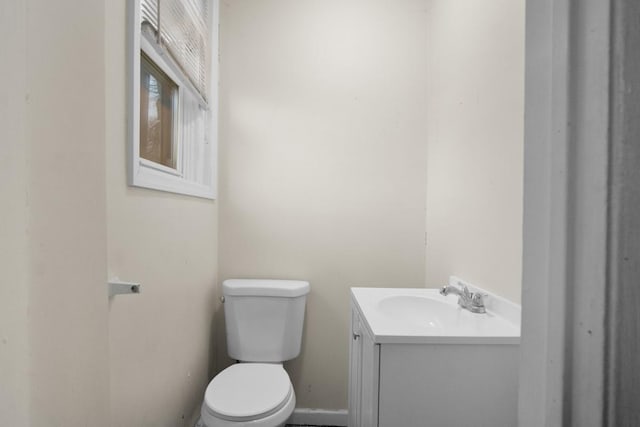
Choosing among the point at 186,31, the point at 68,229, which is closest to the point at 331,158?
the point at 186,31

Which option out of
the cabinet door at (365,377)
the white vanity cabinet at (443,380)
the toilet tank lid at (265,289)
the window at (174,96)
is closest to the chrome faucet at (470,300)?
the white vanity cabinet at (443,380)

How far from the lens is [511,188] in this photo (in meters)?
0.92

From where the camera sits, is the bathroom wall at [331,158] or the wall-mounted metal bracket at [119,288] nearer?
the wall-mounted metal bracket at [119,288]

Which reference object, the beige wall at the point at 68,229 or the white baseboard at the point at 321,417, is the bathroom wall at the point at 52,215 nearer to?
the beige wall at the point at 68,229

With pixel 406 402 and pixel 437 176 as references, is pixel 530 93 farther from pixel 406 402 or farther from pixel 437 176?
pixel 437 176

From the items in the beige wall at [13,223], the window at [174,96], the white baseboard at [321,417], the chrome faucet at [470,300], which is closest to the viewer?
the beige wall at [13,223]

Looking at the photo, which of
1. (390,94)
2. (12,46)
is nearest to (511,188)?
(390,94)

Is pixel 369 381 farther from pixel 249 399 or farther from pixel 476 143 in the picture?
pixel 476 143

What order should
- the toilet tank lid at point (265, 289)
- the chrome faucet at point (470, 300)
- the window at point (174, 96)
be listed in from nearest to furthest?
the window at point (174, 96)
the chrome faucet at point (470, 300)
the toilet tank lid at point (265, 289)

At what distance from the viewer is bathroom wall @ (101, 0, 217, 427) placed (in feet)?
2.47

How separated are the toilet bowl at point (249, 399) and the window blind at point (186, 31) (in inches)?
52.1

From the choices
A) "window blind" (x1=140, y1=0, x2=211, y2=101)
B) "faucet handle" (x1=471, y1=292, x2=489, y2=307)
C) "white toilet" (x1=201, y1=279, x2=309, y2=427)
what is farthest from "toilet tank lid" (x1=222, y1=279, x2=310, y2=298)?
"window blind" (x1=140, y1=0, x2=211, y2=101)

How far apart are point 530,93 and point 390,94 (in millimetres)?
1393

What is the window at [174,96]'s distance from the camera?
→ 878mm
